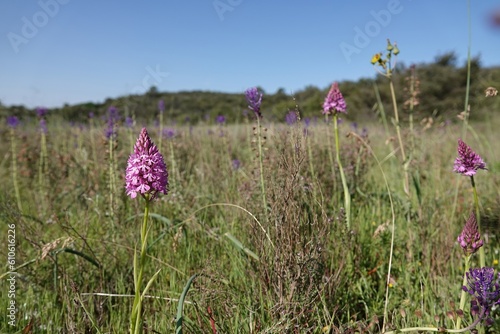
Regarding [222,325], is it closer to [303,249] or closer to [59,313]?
[303,249]

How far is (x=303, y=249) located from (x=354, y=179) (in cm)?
183

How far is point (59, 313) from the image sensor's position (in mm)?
1938

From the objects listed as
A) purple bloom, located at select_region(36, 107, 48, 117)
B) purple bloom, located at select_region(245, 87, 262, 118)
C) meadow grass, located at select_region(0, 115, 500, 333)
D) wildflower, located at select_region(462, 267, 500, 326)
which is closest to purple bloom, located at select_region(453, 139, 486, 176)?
wildflower, located at select_region(462, 267, 500, 326)

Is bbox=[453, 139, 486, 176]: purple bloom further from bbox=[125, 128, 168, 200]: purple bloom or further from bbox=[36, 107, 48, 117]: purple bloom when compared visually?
bbox=[36, 107, 48, 117]: purple bloom

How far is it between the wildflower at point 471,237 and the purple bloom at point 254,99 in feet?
3.82

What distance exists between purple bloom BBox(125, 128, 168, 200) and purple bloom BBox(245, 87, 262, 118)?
0.91 m

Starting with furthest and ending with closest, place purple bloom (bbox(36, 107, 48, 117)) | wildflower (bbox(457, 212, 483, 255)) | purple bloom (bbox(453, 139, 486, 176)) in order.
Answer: purple bloom (bbox(36, 107, 48, 117)), purple bloom (bbox(453, 139, 486, 176)), wildflower (bbox(457, 212, 483, 255))

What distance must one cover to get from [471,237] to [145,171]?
1.30 m

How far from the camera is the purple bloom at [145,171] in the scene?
125 cm

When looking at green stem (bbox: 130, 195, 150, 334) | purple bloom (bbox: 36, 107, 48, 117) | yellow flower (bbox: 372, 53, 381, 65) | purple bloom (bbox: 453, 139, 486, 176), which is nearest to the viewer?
green stem (bbox: 130, 195, 150, 334)

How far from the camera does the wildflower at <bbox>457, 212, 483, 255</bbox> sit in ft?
4.79

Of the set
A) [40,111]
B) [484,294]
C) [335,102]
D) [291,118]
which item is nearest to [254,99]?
[291,118]

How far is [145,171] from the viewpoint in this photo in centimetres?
126

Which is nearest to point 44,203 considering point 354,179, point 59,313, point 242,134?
point 59,313
